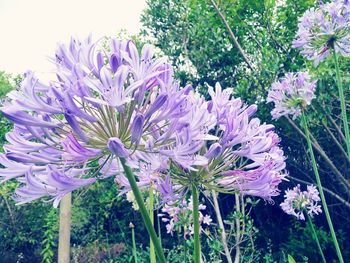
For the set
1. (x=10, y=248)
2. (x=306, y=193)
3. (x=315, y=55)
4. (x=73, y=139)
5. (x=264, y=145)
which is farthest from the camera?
(x=10, y=248)

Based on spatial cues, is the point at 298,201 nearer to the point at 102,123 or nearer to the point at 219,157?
the point at 219,157

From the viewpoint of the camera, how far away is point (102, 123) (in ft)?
3.71

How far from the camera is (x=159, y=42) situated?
11062 mm

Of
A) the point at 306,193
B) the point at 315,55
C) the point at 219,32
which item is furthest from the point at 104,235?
the point at 315,55

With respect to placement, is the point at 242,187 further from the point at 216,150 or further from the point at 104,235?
the point at 104,235

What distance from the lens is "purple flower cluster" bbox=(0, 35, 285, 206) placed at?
1.06 metres

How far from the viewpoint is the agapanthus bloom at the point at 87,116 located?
1.06m

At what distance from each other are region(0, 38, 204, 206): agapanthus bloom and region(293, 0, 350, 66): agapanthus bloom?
2.20 meters

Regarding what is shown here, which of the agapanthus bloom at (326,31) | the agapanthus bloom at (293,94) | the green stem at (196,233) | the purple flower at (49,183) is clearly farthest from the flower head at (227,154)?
the agapanthus bloom at (293,94)

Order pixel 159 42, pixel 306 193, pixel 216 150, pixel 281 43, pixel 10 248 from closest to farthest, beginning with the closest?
pixel 216 150 < pixel 306 193 < pixel 281 43 < pixel 159 42 < pixel 10 248

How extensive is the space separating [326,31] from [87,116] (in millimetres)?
2376

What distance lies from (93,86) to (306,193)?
4.29m

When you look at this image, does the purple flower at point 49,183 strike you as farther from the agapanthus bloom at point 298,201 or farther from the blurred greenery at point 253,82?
the blurred greenery at point 253,82

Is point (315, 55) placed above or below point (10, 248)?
below
